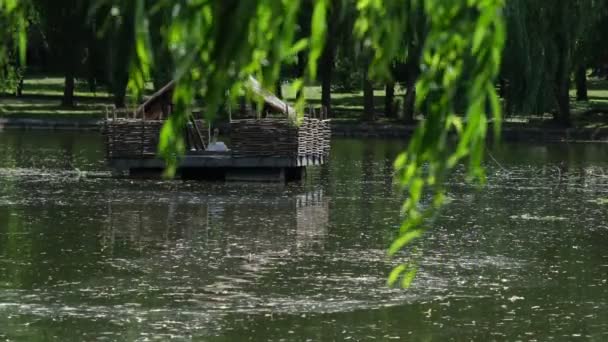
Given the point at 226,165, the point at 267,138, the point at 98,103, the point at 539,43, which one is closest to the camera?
the point at 267,138

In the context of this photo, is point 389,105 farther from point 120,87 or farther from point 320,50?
point 320,50

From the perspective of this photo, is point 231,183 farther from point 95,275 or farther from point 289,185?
point 95,275

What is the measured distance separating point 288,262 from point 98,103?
5256cm

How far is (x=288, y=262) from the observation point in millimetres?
21469

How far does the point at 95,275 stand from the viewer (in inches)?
776

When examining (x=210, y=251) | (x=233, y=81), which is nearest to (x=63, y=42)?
(x=210, y=251)

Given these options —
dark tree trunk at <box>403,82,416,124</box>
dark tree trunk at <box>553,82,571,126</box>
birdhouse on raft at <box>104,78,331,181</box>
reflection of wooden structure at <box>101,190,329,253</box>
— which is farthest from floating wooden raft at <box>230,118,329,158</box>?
dark tree trunk at <box>403,82,416,124</box>

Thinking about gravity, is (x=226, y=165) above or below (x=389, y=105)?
below

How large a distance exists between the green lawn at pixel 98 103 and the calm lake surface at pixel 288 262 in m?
26.1

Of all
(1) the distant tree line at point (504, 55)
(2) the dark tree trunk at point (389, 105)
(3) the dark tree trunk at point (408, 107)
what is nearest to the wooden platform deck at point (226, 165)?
(1) the distant tree line at point (504, 55)

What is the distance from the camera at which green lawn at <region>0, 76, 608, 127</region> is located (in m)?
64.1

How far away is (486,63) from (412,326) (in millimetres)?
10678

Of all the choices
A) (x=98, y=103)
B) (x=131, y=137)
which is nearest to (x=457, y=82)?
(x=131, y=137)

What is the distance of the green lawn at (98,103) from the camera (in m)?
64.1
